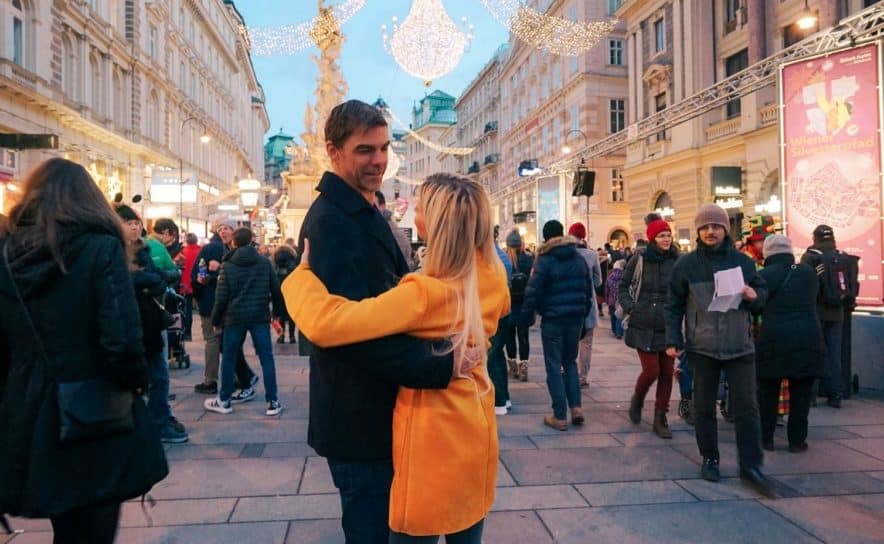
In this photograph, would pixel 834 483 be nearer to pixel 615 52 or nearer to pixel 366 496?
pixel 366 496

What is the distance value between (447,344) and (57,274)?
1.51 metres

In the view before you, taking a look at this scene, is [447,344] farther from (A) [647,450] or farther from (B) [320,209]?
(A) [647,450]

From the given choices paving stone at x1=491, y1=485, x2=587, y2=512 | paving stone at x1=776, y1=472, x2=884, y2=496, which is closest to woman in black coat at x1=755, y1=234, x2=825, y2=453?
paving stone at x1=776, y1=472, x2=884, y2=496

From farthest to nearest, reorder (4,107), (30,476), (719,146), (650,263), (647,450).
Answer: (719,146) < (4,107) < (650,263) < (647,450) < (30,476)

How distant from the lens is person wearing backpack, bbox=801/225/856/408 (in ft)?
24.4

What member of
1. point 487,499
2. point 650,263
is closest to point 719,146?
point 650,263

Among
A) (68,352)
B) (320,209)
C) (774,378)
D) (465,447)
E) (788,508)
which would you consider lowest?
(788,508)

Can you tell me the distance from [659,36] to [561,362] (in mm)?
28981

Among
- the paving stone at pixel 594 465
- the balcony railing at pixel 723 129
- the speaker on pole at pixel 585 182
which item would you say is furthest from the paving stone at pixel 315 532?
the balcony railing at pixel 723 129

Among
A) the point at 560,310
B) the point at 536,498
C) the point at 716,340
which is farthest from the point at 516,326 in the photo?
the point at 536,498

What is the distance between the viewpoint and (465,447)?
2041 mm

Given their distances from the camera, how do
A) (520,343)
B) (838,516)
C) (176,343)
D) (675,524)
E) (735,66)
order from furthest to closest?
(735,66), (176,343), (520,343), (838,516), (675,524)

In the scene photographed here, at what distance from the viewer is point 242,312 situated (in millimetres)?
6855

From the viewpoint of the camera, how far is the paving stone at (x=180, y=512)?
13.4 feet
